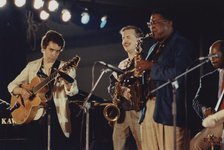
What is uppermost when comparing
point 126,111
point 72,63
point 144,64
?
point 72,63

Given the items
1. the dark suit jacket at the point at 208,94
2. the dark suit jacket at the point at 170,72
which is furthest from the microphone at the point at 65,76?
the dark suit jacket at the point at 170,72

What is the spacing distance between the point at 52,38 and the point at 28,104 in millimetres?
1149

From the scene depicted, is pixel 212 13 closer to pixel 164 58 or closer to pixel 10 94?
pixel 164 58

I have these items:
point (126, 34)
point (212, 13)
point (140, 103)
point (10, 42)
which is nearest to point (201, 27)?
point (212, 13)

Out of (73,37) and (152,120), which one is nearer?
(152,120)

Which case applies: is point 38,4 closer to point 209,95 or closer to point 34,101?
point 34,101

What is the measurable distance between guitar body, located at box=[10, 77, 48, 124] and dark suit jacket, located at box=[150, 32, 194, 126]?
2.32m

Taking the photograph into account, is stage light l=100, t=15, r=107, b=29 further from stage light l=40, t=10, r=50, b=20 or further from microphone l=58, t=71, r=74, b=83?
microphone l=58, t=71, r=74, b=83

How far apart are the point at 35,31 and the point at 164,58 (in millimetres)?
3149

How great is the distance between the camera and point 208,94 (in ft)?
20.9

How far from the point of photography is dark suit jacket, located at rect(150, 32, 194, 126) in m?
5.02

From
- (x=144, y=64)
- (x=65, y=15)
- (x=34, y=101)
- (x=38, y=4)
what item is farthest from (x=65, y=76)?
(x=144, y=64)

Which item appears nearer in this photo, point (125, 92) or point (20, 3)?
point (125, 92)

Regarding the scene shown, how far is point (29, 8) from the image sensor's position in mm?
7594
